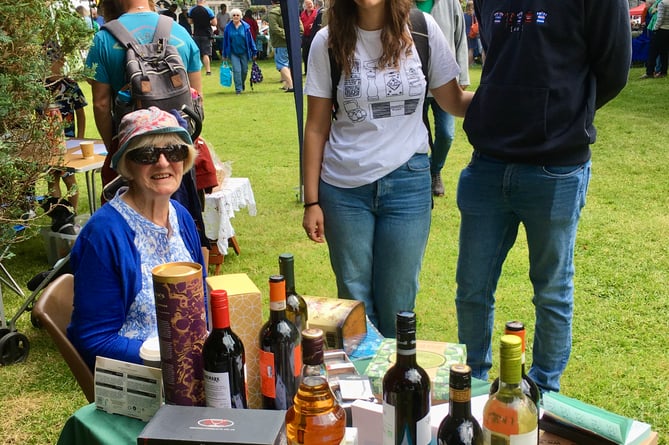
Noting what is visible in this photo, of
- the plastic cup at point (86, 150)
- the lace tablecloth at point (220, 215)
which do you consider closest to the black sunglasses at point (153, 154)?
the lace tablecloth at point (220, 215)

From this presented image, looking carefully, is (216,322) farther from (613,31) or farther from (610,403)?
(610,403)

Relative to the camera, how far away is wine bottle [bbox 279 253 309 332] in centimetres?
159

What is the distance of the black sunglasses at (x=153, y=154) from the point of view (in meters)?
2.07

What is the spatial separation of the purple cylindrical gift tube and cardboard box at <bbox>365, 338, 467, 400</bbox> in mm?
399

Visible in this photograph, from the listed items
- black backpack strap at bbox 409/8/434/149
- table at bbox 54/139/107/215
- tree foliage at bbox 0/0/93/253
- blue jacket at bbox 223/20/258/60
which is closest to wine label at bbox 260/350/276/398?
black backpack strap at bbox 409/8/434/149

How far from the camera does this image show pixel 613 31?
2137 mm

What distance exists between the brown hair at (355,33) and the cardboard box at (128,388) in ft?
4.30

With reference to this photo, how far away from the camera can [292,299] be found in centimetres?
165

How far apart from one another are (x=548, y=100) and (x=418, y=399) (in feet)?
4.30

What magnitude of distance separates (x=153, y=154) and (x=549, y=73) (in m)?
1.26

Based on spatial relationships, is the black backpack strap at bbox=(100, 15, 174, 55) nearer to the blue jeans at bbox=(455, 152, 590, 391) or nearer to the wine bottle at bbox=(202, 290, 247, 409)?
the blue jeans at bbox=(455, 152, 590, 391)

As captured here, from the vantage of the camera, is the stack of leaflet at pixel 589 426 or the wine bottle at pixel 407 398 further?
the stack of leaflet at pixel 589 426

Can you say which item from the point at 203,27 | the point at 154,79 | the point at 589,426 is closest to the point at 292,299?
the point at 589,426

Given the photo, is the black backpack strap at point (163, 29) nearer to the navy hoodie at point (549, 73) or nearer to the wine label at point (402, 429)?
the navy hoodie at point (549, 73)
